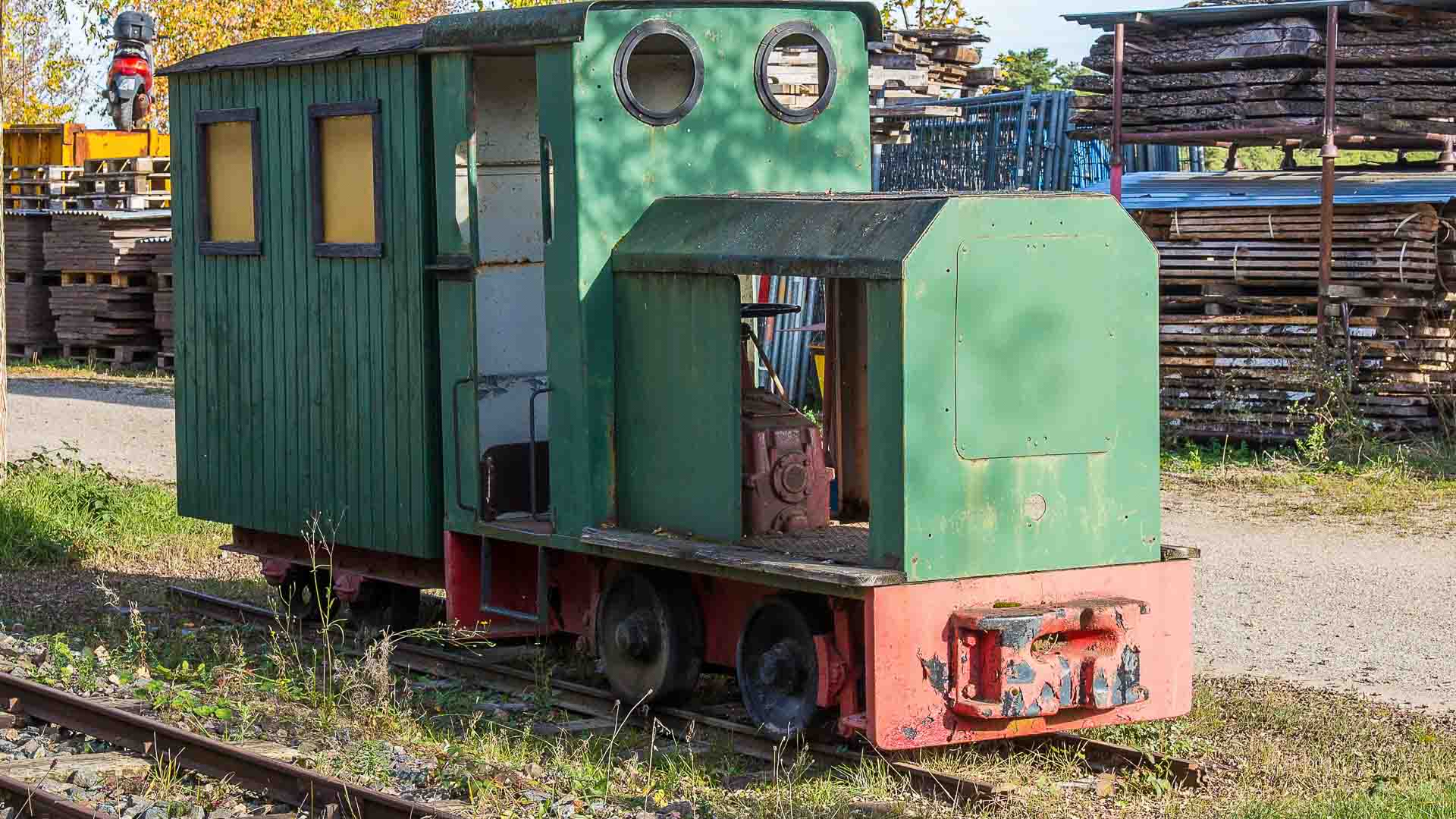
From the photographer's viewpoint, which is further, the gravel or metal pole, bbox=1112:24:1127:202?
metal pole, bbox=1112:24:1127:202

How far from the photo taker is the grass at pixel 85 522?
1284cm

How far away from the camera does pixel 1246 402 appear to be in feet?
53.7

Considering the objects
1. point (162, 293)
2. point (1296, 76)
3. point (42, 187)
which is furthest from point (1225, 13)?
point (42, 187)

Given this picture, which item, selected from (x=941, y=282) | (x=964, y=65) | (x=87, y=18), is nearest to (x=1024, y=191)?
(x=941, y=282)

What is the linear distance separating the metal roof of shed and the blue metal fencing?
10.8 feet

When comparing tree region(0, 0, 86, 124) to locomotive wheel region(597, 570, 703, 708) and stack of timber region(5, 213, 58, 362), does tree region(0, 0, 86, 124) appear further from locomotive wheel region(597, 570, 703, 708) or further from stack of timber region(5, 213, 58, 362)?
locomotive wheel region(597, 570, 703, 708)

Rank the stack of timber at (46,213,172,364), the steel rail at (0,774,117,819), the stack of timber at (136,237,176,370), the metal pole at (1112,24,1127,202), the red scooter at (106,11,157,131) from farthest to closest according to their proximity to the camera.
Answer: the stack of timber at (46,213,172,364), the stack of timber at (136,237,176,370), the red scooter at (106,11,157,131), the metal pole at (1112,24,1127,202), the steel rail at (0,774,117,819)

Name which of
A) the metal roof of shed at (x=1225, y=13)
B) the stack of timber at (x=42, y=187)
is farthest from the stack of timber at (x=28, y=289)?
the metal roof of shed at (x=1225, y=13)

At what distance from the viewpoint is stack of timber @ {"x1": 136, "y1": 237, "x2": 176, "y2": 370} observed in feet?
83.0

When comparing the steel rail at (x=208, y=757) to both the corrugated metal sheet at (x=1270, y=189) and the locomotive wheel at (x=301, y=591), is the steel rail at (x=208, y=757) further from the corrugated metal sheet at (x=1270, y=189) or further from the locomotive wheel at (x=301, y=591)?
the corrugated metal sheet at (x=1270, y=189)

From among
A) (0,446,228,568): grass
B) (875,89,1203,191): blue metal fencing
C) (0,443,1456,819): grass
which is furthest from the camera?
(875,89,1203,191): blue metal fencing

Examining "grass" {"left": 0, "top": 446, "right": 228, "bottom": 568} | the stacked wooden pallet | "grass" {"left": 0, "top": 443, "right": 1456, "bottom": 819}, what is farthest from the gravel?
the stacked wooden pallet

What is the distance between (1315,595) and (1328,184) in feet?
16.8

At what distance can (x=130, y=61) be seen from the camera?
2517 cm
